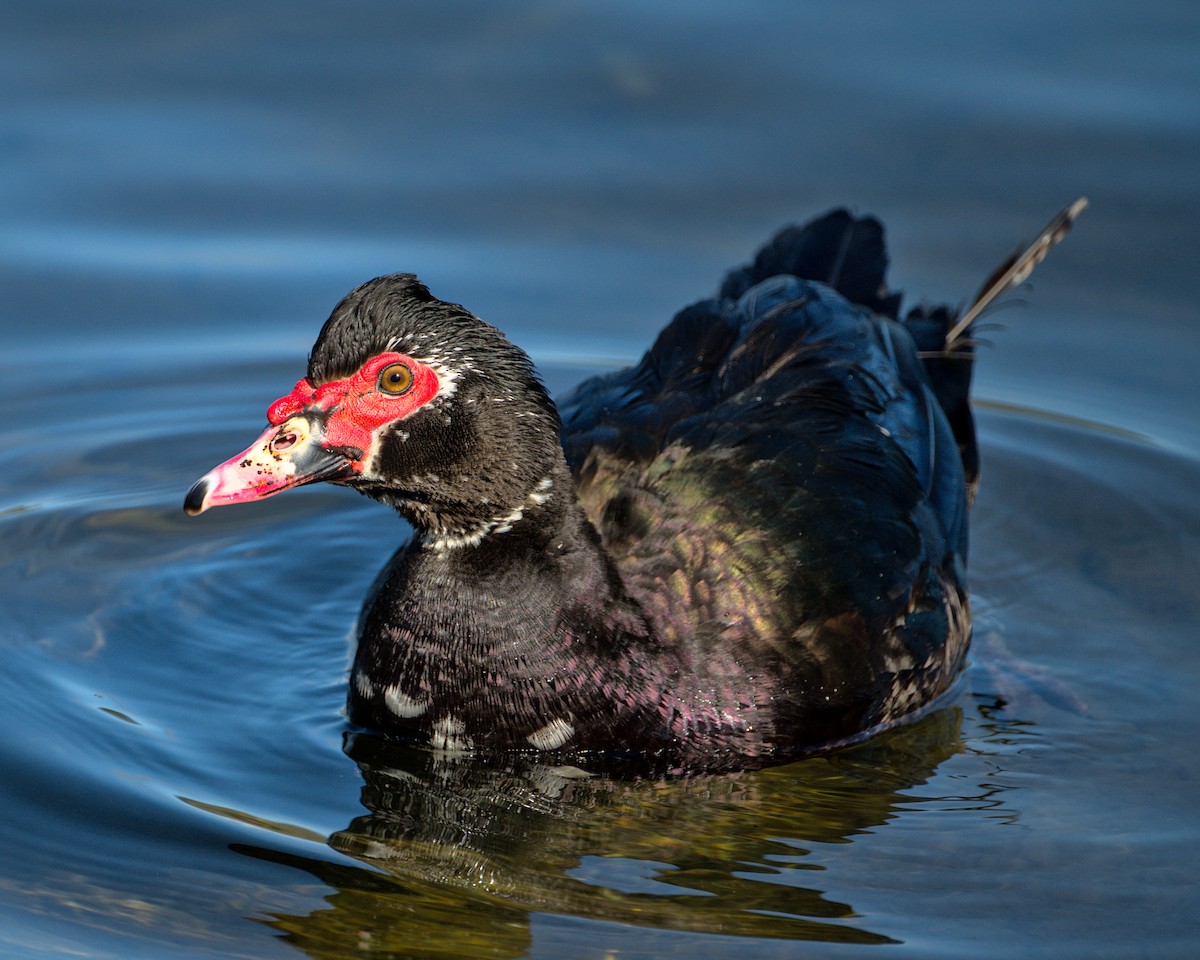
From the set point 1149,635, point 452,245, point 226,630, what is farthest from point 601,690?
point 452,245

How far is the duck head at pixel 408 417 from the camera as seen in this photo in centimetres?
630

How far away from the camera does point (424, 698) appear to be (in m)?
6.65

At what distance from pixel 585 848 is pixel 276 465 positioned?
1.73 m

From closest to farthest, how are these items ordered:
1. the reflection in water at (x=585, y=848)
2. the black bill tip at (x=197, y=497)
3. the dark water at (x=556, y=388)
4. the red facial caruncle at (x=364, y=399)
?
the reflection in water at (x=585, y=848) → the dark water at (x=556, y=388) → the black bill tip at (x=197, y=497) → the red facial caruncle at (x=364, y=399)

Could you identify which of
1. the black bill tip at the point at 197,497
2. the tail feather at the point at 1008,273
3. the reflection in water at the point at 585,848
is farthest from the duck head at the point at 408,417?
the tail feather at the point at 1008,273

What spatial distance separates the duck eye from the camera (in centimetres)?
631

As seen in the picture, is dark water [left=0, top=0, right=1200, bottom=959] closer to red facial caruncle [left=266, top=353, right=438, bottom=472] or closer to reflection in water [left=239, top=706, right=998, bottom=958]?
reflection in water [left=239, top=706, right=998, bottom=958]

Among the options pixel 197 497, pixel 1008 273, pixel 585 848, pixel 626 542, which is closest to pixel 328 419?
pixel 197 497

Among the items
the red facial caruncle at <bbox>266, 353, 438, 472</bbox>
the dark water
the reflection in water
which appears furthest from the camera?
the red facial caruncle at <bbox>266, 353, 438, 472</bbox>

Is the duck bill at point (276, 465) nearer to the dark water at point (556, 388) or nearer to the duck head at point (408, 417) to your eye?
the duck head at point (408, 417)

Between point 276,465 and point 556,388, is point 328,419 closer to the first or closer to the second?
point 276,465

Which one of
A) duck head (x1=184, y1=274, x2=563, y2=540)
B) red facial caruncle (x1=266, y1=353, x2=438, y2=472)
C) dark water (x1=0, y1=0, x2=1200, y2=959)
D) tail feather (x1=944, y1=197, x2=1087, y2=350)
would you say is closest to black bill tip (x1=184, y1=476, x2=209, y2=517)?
duck head (x1=184, y1=274, x2=563, y2=540)

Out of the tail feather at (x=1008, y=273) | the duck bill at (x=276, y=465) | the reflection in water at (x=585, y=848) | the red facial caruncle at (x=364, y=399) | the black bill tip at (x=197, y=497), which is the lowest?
the reflection in water at (x=585, y=848)

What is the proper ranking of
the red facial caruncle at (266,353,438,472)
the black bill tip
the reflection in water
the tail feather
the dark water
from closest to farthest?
the reflection in water < the dark water < the black bill tip < the red facial caruncle at (266,353,438,472) < the tail feather
